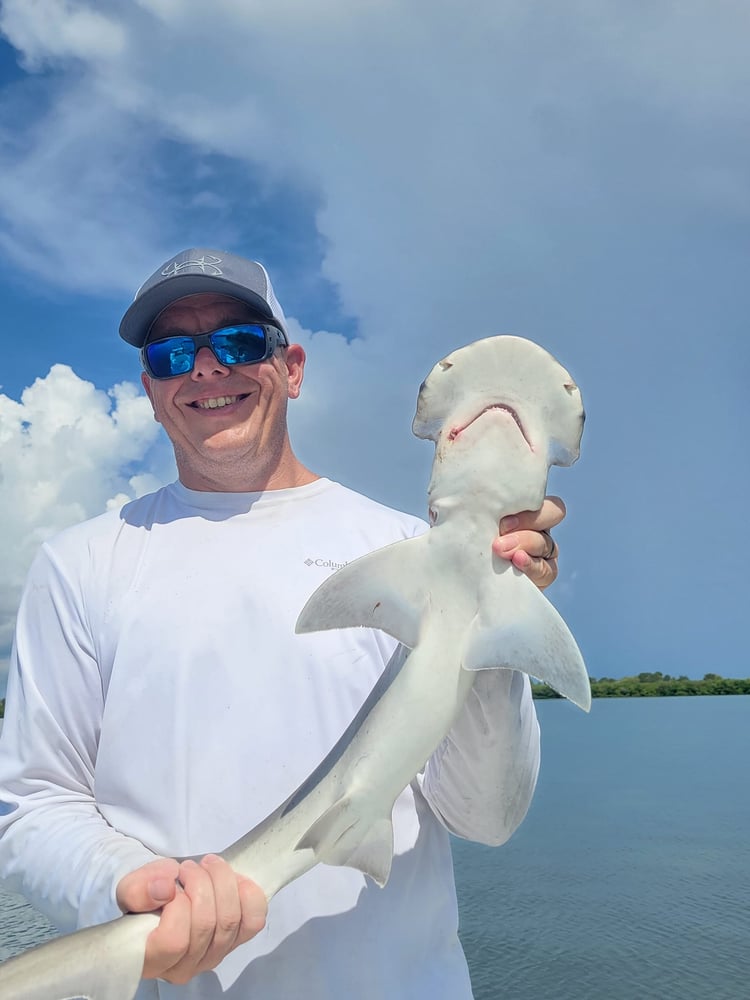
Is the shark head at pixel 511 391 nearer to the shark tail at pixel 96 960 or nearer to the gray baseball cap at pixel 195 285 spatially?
the gray baseball cap at pixel 195 285

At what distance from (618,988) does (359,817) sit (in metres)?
15.1

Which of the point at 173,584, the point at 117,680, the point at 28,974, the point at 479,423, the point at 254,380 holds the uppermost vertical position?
the point at 254,380

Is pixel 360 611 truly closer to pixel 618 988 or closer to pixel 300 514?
pixel 300 514

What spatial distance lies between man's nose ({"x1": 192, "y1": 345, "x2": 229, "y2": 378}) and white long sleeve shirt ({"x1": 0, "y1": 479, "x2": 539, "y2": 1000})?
681 millimetres

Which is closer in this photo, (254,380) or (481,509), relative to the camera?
(481,509)

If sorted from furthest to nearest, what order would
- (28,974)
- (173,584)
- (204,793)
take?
(173,584) → (204,793) → (28,974)

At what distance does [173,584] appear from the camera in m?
3.01

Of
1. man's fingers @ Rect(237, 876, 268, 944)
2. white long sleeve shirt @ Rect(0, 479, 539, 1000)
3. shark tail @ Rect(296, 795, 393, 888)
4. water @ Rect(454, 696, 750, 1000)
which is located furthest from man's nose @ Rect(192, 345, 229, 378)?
water @ Rect(454, 696, 750, 1000)

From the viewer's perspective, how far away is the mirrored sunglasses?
343cm

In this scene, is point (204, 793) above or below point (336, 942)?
above

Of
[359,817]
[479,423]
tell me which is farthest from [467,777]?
[479,423]

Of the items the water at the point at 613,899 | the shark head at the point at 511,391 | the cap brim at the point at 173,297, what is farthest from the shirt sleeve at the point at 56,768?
the water at the point at 613,899

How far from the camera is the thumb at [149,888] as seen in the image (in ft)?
7.11

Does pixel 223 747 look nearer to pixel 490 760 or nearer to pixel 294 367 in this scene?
→ pixel 490 760
